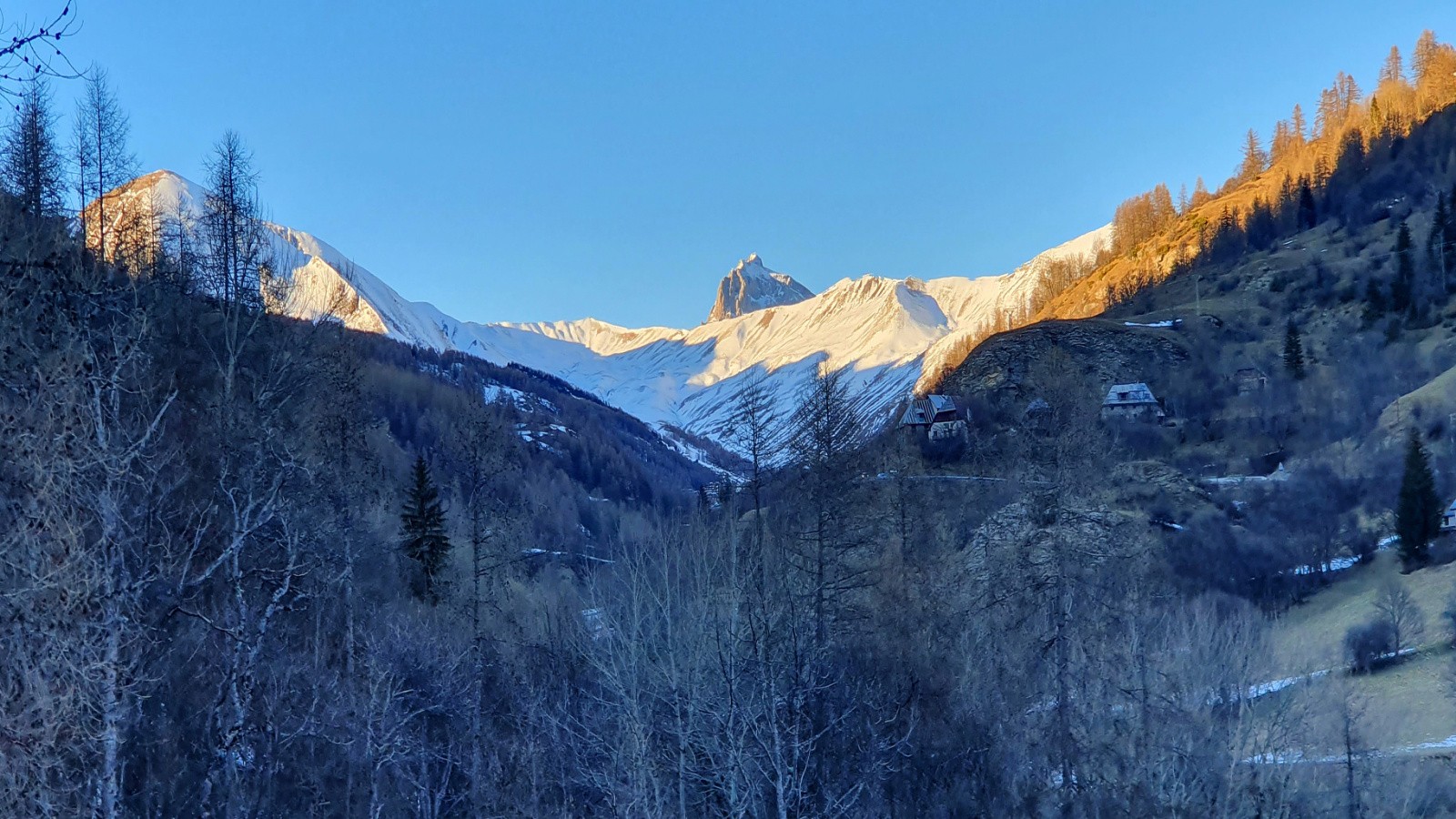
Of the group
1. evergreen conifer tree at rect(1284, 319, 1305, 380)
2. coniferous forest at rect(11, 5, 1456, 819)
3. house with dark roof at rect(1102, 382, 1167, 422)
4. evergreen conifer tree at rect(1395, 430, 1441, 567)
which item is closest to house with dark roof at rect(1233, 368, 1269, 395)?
evergreen conifer tree at rect(1284, 319, 1305, 380)

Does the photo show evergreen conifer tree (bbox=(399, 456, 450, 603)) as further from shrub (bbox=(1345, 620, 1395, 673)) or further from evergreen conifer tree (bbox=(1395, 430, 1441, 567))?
evergreen conifer tree (bbox=(1395, 430, 1441, 567))

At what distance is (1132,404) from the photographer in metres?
92.9

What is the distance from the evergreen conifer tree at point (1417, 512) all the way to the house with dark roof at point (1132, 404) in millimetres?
34141

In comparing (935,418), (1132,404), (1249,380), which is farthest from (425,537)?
(1249,380)

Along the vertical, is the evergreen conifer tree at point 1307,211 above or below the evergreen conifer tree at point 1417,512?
above

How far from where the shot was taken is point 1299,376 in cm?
9662

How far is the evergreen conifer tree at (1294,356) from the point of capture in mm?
97631

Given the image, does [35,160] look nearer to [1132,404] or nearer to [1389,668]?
[1389,668]

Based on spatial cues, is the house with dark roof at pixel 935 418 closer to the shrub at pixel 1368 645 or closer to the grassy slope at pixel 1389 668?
the grassy slope at pixel 1389 668

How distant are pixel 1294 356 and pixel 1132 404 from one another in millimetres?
20212

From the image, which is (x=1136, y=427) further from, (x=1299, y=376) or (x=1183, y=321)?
(x=1183, y=321)

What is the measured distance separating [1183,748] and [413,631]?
21672 mm

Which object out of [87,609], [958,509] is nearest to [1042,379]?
[958,509]

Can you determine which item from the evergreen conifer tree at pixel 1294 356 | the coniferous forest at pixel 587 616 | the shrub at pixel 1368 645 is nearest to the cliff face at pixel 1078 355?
the evergreen conifer tree at pixel 1294 356
